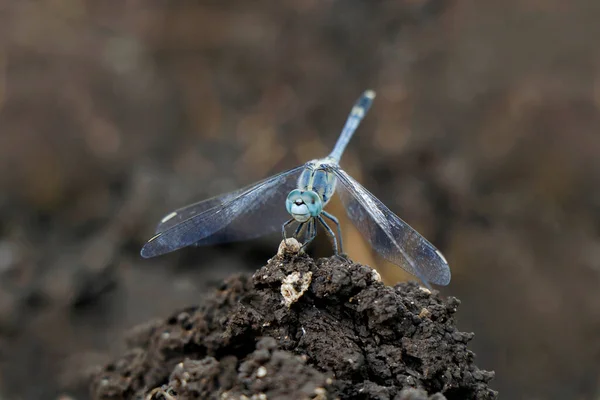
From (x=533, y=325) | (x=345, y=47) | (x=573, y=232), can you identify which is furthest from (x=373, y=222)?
(x=345, y=47)

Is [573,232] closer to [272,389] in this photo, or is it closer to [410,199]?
[410,199]

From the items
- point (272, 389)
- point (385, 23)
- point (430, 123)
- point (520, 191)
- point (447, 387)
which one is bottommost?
point (447, 387)

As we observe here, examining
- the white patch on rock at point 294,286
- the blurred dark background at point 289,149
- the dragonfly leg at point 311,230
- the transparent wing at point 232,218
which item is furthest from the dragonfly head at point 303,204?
the blurred dark background at point 289,149

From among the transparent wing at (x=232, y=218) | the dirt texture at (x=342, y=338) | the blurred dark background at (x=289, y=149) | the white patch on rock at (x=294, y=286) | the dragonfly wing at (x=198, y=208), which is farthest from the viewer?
the blurred dark background at (x=289, y=149)

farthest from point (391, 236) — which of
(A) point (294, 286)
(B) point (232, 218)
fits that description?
(B) point (232, 218)

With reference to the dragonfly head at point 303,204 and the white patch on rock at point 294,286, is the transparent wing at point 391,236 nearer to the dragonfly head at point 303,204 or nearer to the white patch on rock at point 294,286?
the dragonfly head at point 303,204

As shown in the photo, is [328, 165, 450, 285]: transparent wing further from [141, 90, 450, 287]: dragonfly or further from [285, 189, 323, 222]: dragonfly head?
[285, 189, 323, 222]: dragonfly head

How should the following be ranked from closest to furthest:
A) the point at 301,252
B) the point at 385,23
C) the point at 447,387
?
the point at 447,387, the point at 301,252, the point at 385,23
